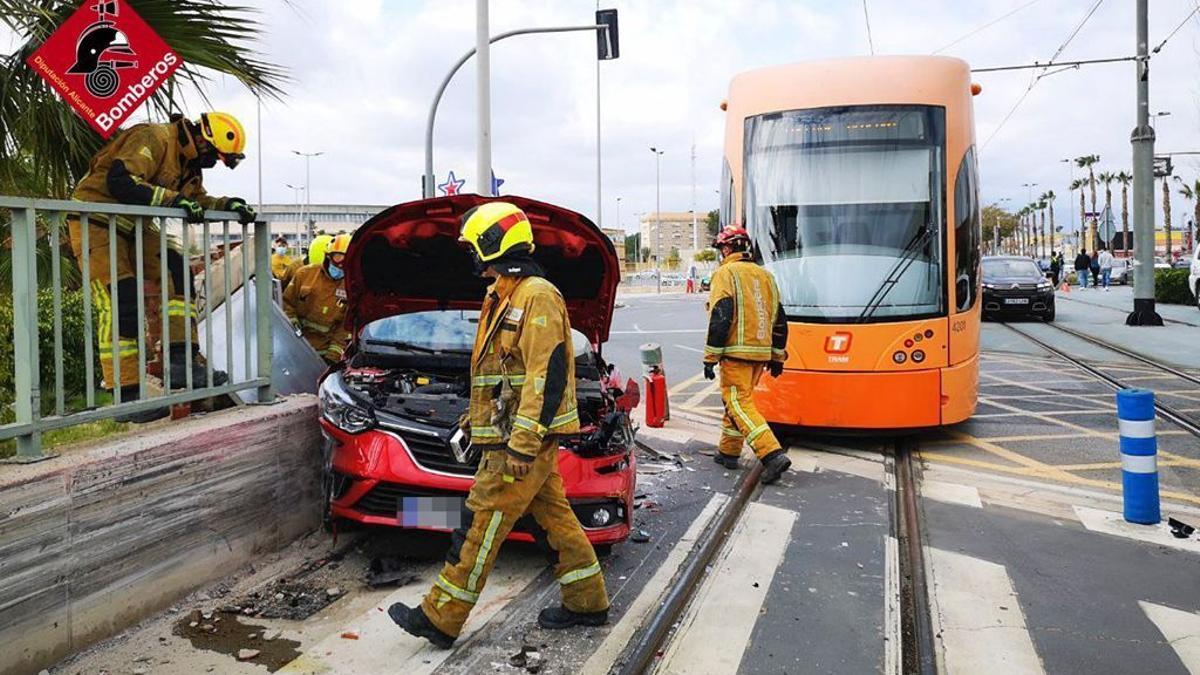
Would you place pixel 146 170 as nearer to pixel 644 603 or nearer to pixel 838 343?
pixel 644 603

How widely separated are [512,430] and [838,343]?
4.51 metres

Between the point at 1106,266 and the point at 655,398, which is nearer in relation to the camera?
the point at 655,398

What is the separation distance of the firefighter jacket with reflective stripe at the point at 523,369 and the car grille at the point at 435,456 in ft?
1.96

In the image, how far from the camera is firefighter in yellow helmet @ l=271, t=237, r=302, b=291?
8.13 metres

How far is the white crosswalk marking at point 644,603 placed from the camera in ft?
12.2

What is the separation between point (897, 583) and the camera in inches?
185

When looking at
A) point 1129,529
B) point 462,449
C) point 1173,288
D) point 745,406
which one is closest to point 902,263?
point 745,406

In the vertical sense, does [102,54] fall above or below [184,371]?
above

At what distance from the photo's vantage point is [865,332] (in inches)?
297

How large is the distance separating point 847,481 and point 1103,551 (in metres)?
1.91

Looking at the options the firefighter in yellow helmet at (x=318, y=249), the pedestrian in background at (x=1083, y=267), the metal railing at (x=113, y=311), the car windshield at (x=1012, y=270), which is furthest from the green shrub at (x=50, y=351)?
the pedestrian in background at (x=1083, y=267)

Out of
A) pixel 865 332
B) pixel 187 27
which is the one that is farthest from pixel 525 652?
pixel 865 332

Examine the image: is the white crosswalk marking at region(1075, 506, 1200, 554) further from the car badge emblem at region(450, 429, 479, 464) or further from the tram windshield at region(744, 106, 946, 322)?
the car badge emblem at region(450, 429, 479, 464)

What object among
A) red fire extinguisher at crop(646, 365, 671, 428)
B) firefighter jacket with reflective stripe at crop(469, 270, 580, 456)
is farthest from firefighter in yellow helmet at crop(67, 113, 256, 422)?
red fire extinguisher at crop(646, 365, 671, 428)
